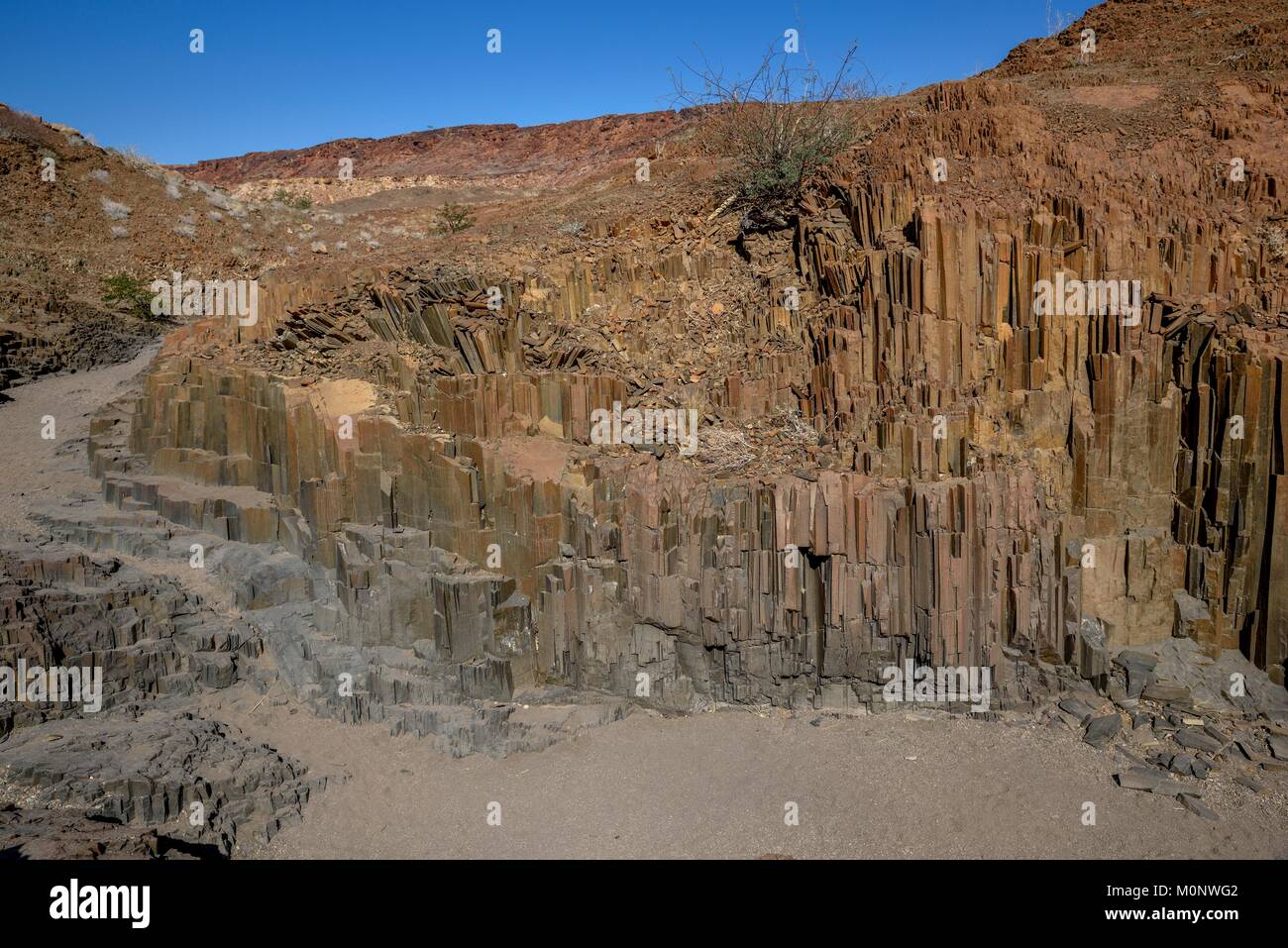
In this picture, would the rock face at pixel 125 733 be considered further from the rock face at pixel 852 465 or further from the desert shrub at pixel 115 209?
the desert shrub at pixel 115 209

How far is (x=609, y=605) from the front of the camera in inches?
366

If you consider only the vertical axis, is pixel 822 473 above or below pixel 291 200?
below

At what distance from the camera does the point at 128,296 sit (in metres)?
20.8
